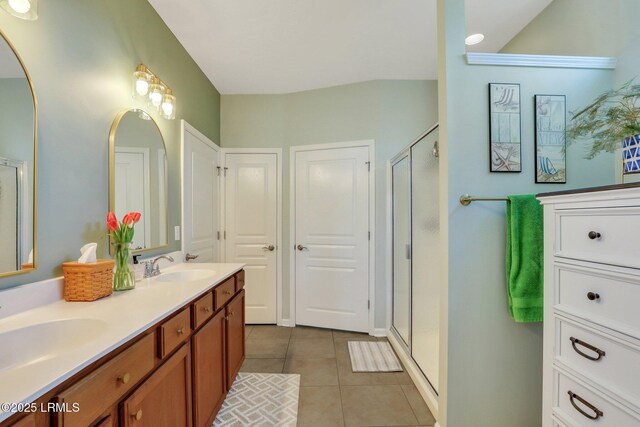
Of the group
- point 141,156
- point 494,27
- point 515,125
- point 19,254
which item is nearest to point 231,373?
point 19,254

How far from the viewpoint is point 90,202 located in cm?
129

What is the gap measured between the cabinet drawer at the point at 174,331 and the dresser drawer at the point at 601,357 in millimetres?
1516

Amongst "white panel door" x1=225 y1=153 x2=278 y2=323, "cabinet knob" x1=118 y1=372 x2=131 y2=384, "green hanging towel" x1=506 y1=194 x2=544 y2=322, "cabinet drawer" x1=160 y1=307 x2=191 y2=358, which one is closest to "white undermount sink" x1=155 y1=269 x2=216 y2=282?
"cabinet drawer" x1=160 y1=307 x2=191 y2=358

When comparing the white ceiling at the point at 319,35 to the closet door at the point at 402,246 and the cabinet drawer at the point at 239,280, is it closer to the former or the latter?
the closet door at the point at 402,246

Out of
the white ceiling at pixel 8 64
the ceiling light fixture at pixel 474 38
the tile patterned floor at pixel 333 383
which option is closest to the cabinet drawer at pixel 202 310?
the tile patterned floor at pixel 333 383

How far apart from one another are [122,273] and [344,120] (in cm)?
240

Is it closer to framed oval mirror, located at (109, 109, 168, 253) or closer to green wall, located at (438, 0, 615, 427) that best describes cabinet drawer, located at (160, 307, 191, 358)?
framed oval mirror, located at (109, 109, 168, 253)

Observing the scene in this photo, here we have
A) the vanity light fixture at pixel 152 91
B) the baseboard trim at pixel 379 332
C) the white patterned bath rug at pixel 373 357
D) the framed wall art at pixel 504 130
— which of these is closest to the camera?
the framed wall art at pixel 504 130

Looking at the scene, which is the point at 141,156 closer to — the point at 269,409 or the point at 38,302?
the point at 38,302

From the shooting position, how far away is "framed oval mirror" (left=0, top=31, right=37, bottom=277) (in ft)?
3.05

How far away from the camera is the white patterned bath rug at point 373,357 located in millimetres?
2133

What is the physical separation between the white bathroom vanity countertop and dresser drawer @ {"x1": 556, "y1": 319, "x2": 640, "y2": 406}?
150 cm

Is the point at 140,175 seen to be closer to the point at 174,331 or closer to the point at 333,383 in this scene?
the point at 174,331

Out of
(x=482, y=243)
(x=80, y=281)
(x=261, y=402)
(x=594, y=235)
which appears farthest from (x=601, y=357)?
(x=80, y=281)
